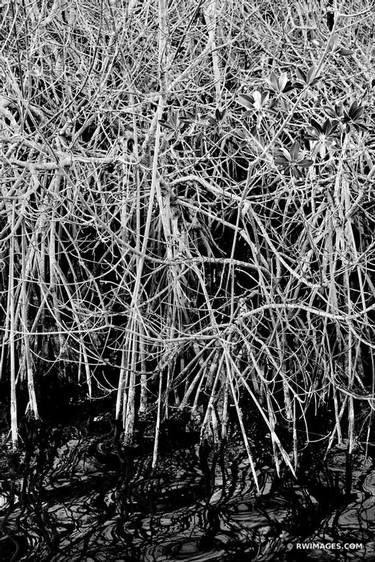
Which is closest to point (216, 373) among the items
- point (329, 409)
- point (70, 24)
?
point (329, 409)

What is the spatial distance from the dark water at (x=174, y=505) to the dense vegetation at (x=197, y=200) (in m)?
0.15

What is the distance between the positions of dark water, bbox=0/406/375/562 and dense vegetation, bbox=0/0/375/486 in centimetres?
15

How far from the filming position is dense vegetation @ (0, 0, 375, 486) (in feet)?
11.8

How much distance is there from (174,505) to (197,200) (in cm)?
173

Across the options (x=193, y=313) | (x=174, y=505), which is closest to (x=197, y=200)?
(x=193, y=313)

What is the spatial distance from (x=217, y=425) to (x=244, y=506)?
66 cm

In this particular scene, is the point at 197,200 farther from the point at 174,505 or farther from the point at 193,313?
the point at 174,505

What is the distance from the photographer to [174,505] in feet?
11.3

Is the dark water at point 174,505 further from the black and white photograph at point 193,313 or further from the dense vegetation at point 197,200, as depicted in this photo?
the dense vegetation at point 197,200

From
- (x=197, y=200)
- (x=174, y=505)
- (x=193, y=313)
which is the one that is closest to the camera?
(x=174, y=505)

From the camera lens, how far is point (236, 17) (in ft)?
15.6

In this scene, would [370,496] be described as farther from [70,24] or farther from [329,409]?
[70,24]

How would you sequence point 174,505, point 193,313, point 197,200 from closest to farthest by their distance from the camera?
point 174,505
point 197,200
point 193,313

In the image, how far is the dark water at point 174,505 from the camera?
308 cm
